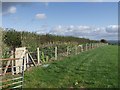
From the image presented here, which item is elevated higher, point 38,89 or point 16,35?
point 16,35

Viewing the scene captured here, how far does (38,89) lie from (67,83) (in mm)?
1799

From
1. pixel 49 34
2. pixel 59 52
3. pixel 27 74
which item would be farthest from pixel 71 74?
pixel 49 34

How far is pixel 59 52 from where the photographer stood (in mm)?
34188

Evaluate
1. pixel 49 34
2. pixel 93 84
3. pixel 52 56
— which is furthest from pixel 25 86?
pixel 49 34

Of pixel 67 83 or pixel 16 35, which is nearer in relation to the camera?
pixel 67 83

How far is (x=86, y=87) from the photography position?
13.3m

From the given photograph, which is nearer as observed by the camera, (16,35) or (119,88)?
(119,88)

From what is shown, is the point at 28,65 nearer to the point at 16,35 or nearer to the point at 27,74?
the point at 27,74

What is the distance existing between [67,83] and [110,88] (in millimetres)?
1955

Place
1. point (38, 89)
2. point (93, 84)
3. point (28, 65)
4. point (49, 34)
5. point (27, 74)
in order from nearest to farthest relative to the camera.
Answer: point (38, 89), point (93, 84), point (27, 74), point (28, 65), point (49, 34)

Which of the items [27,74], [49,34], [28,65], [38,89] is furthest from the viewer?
[49,34]

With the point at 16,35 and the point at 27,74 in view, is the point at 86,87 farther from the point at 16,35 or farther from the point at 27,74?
the point at 16,35

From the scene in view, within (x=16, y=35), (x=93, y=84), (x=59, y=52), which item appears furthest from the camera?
(x=59, y=52)

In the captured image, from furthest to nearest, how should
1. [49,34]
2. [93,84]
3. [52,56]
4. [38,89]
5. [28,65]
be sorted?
[49,34], [52,56], [28,65], [93,84], [38,89]
